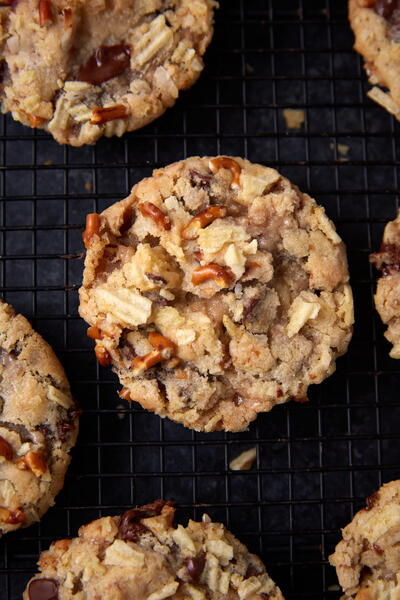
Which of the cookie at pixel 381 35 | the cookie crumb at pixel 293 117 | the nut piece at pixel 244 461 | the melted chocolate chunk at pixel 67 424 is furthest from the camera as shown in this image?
the cookie crumb at pixel 293 117

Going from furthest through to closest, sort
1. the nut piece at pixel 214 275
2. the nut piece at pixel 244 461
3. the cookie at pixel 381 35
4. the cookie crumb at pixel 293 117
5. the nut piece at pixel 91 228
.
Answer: the cookie crumb at pixel 293 117
the nut piece at pixel 244 461
the cookie at pixel 381 35
the nut piece at pixel 91 228
the nut piece at pixel 214 275

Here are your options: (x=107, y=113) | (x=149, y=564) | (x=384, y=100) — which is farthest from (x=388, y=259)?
(x=149, y=564)

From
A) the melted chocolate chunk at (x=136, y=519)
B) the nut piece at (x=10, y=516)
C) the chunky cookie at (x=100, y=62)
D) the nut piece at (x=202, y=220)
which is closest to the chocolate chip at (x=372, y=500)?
the melted chocolate chunk at (x=136, y=519)

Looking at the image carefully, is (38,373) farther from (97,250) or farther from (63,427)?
(97,250)

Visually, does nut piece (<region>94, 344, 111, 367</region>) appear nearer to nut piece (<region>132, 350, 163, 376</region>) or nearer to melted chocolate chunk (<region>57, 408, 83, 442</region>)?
nut piece (<region>132, 350, 163, 376</region>)

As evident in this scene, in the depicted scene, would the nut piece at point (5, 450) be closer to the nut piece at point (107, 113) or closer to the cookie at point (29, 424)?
the cookie at point (29, 424)

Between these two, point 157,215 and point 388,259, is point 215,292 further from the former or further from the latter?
point 388,259

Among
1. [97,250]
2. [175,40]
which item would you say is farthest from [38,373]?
[175,40]
